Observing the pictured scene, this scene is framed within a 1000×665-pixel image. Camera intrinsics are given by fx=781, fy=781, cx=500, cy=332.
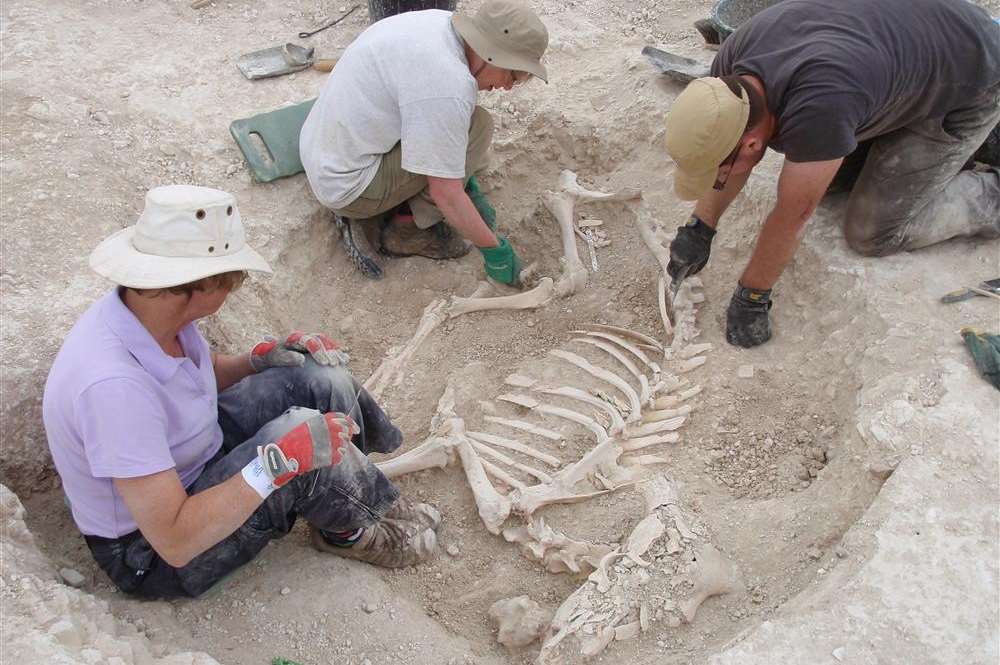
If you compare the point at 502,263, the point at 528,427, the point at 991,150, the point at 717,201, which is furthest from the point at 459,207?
the point at 991,150

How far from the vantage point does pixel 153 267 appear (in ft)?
7.16

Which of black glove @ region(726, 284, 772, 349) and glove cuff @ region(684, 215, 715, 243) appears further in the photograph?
glove cuff @ region(684, 215, 715, 243)

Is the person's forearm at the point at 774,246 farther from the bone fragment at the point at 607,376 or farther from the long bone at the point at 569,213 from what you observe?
the long bone at the point at 569,213

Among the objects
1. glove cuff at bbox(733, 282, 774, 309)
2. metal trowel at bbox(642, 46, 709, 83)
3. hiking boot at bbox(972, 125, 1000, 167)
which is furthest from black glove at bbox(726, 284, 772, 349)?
metal trowel at bbox(642, 46, 709, 83)

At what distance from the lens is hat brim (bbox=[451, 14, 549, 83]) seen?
11.7 feet

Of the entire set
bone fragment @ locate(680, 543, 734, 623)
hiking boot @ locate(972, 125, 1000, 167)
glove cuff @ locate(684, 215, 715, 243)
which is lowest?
bone fragment @ locate(680, 543, 734, 623)

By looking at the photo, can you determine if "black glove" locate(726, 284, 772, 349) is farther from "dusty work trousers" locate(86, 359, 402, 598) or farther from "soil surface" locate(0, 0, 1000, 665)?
"dusty work trousers" locate(86, 359, 402, 598)

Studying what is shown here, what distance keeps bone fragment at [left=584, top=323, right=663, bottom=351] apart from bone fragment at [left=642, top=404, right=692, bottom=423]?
1.44 ft

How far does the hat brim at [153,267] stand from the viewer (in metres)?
2.15

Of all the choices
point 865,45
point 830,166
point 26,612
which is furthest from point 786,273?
point 26,612

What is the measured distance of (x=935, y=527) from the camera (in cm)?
267

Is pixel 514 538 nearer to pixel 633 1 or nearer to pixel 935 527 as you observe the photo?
pixel 935 527

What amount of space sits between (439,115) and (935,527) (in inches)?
102

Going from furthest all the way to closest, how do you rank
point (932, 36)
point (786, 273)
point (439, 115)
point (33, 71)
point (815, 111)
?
point (33, 71)
point (786, 273)
point (439, 115)
point (932, 36)
point (815, 111)
